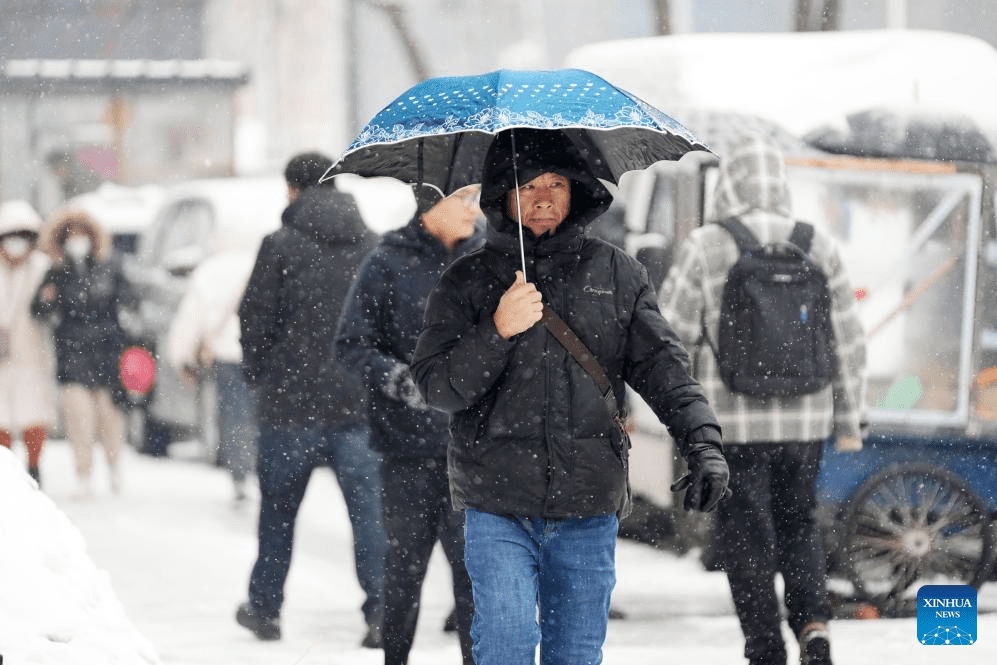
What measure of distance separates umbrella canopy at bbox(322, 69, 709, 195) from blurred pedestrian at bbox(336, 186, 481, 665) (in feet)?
1.97

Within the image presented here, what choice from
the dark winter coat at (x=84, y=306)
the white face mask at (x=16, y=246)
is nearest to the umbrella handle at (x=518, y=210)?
the dark winter coat at (x=84, y=306)

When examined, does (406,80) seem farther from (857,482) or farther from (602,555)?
(602,555)

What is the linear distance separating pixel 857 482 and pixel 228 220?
6.14m

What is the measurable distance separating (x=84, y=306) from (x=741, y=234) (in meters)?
5.86

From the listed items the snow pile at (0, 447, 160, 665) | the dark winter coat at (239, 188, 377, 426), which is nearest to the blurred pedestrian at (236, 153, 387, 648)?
the dark winter coat at (239, 188, 377, 426)

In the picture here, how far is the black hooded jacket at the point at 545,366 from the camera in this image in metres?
4.06

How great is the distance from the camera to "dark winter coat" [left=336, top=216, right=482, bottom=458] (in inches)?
215

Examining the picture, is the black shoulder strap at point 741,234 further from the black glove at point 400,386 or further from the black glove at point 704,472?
the black glove at point 704,472

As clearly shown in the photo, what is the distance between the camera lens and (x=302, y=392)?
261 inches

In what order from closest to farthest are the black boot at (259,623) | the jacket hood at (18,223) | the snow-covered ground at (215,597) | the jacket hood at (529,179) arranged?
the jacket hood at (529,179)
the snow-covered ground at (215,597)
the black boot at (259,623)
the jacket hood at (18,223)

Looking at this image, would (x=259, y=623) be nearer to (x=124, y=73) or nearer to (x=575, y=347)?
(x=575, y=347)

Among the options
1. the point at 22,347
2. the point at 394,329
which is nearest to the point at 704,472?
the point at 394,329

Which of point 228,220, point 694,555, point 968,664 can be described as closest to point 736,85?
point 694,555

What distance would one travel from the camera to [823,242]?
19.6ft
